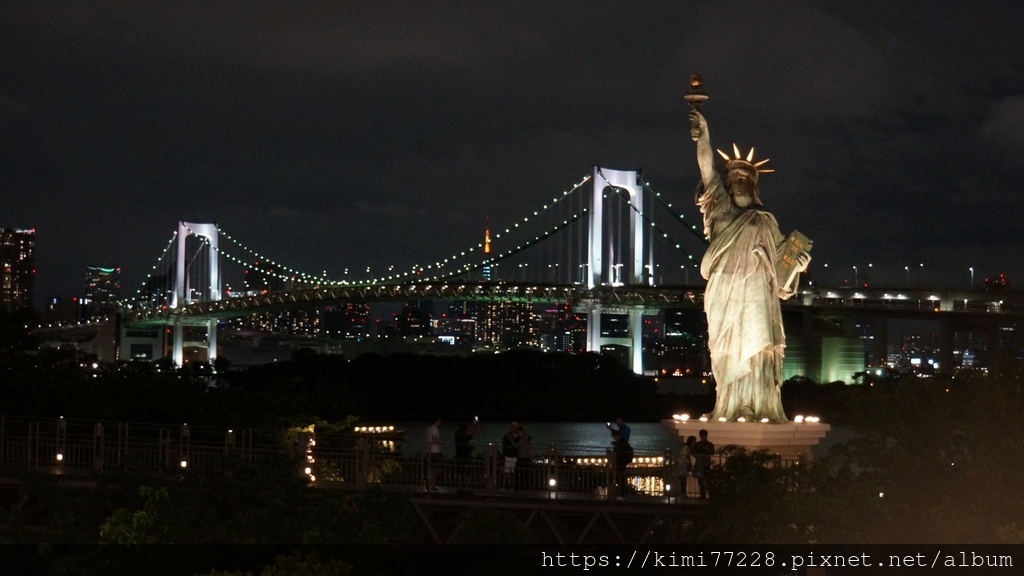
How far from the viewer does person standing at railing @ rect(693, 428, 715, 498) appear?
14141 mm

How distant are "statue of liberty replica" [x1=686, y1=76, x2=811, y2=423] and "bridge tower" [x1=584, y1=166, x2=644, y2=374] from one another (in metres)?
41.6

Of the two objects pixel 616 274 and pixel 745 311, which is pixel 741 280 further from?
pixel 616 274

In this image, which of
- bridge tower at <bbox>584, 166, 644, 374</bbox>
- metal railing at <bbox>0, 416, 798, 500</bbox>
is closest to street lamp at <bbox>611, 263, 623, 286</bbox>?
bridge tower at <bbox>584, 166, 644, 374</bbox>

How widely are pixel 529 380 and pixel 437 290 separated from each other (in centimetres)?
558

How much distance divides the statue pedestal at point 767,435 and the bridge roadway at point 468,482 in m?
0.62

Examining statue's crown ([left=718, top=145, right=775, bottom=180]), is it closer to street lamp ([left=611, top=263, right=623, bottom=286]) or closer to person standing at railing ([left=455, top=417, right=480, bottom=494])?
person standing at railing ([left=455, top=417, right=480, bottom=494])

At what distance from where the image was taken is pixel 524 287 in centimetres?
5869

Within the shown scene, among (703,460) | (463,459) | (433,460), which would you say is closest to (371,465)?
(433,460)

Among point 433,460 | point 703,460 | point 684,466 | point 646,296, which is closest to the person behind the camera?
point 703,460

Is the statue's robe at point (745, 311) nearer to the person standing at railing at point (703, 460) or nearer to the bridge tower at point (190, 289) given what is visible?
the person standing at railing at point (703, 460)

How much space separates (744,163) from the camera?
16.0 meters

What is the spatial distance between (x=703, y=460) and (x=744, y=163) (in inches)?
138

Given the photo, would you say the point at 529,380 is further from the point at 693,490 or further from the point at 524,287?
the point at 693,490

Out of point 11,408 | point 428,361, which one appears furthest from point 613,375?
point 11,408
